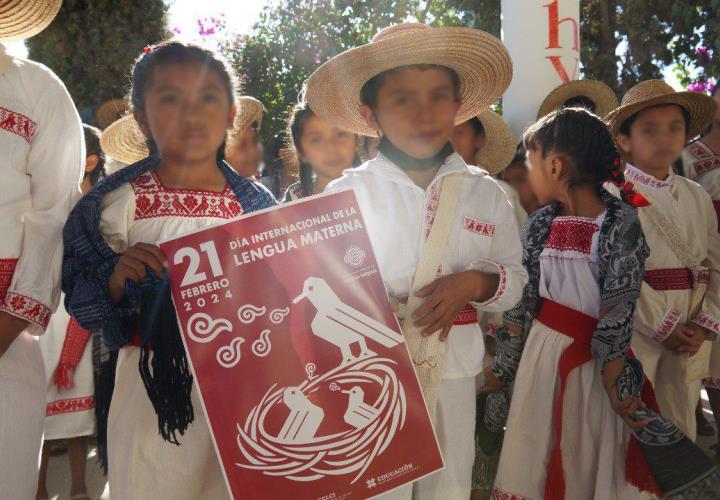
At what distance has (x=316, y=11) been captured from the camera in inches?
310

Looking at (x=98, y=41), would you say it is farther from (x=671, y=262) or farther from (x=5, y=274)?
(x=671, y=262)

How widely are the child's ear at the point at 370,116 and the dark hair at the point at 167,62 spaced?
0.50 m

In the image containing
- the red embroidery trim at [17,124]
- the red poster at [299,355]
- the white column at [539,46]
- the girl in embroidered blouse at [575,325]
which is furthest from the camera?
the white column at [539,46]

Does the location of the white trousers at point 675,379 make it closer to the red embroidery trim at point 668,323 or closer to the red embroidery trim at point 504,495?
the red embroidery trim at point 668,323

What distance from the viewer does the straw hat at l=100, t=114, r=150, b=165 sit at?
92.9 inches

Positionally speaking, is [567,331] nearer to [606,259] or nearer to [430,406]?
[606,259]

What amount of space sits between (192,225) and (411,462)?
2.89 feet

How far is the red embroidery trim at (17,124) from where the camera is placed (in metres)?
1.77

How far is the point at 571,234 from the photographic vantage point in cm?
247

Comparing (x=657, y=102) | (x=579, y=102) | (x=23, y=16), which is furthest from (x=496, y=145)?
→ (x=23, y=16)

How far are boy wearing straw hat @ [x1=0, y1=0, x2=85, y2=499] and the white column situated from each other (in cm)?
289

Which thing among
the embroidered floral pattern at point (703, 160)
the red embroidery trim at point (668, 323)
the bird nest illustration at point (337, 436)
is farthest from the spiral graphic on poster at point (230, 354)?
the embroidered floral pattern at point (703, 160)

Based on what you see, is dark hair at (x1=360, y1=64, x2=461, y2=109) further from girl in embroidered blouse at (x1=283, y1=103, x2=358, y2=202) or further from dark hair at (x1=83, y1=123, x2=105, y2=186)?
dark hair at (x1=83, y1=123, x2=105, y2=186)

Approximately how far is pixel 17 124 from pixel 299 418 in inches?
45.0
